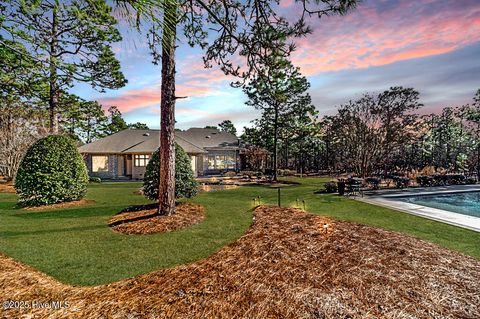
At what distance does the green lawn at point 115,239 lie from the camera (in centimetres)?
421

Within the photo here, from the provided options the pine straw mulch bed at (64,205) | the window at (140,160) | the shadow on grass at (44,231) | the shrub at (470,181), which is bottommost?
the shrub at (470,181)

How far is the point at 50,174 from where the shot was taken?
9789 millimetres

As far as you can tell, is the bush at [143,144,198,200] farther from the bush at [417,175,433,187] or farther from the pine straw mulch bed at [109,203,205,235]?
the bush at [417,175,433,187]

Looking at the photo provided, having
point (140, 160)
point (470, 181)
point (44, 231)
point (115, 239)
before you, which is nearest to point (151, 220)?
point (115, 239)

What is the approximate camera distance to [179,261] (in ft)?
14.5

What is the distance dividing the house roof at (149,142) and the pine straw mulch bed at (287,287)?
2134 centimetres

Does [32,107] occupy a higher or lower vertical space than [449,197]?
higher

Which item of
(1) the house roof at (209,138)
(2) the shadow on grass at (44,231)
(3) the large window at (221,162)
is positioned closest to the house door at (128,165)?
(1) the house roof at (209,138)

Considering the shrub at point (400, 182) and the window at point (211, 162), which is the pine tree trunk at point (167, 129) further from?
the window at point (211, 162)

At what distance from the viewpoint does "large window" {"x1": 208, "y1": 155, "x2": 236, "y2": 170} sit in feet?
97.1

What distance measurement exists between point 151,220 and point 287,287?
4.90m

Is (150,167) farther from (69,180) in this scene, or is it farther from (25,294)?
(25,294)

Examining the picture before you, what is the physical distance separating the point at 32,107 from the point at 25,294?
2220 cm

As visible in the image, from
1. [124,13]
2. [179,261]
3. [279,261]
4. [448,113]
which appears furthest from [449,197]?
[448,113]
